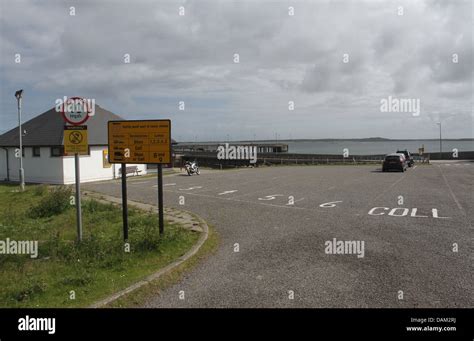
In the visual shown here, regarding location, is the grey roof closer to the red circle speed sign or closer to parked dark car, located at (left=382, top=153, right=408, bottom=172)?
the red circle speed sign

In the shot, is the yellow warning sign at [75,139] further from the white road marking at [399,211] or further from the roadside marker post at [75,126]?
the white road marking at [399,211]

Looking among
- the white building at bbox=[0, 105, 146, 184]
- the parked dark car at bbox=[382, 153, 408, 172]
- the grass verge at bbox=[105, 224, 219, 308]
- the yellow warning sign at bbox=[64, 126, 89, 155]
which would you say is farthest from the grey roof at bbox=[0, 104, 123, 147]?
the parked dark car at bbox=[382, 153, 408, 172]

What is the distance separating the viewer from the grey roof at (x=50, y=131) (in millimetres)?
29342

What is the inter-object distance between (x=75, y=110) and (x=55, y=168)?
21786mm

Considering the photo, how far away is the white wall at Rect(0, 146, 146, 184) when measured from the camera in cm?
2778

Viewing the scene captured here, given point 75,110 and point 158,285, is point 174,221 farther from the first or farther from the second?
point 158,285

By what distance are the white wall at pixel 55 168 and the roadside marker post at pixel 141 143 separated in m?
20.0

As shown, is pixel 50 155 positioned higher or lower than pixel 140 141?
lower

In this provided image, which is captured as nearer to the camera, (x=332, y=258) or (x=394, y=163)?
(x=332, y=258)

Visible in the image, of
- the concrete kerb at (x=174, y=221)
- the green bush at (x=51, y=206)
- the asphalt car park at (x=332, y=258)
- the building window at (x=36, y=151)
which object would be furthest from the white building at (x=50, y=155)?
the asphalt car park at (x=332, y=258)

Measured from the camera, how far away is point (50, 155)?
28266mm

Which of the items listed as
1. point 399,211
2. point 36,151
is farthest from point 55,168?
point 399,211

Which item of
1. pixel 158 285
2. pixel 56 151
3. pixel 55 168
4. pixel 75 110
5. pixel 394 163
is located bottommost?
pixel 158 285

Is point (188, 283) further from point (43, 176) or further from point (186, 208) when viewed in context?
point (43, 176)
